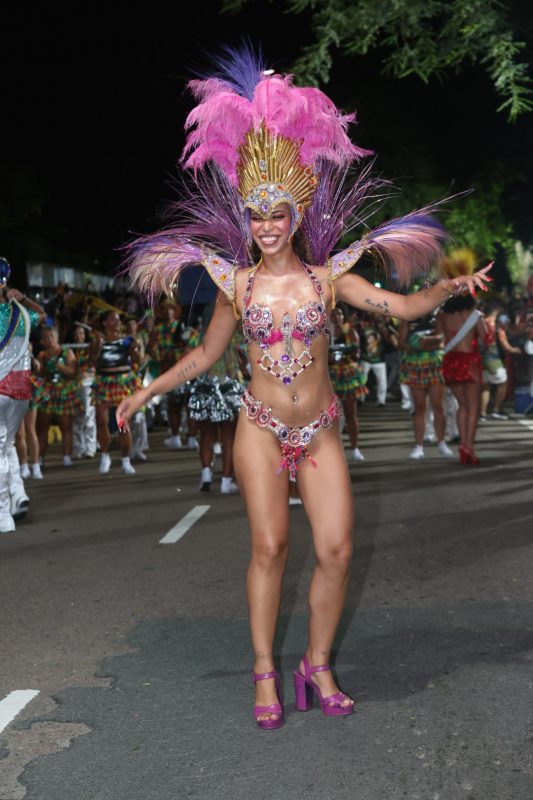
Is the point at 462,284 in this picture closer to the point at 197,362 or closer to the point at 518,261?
the point at 197,362

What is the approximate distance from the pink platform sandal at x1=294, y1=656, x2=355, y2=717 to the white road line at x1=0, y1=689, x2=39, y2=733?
116 cm

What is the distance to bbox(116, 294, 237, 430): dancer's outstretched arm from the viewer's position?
4988 mm

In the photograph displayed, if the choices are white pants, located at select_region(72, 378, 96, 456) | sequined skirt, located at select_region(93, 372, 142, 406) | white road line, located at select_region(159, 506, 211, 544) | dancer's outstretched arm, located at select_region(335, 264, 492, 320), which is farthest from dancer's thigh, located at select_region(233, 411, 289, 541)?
white pants, located at select_region(72, 378, 96, 456)

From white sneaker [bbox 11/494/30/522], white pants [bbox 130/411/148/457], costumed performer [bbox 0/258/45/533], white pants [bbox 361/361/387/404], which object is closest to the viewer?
costumed performer [bbox 0/258/45/533]

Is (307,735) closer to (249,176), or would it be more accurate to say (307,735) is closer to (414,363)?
(249,176)

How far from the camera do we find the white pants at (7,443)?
31.7ft

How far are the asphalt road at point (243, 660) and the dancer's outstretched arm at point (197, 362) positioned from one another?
1229 mm

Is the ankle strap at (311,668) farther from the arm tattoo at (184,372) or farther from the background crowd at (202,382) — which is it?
the background crowd at (202,382)

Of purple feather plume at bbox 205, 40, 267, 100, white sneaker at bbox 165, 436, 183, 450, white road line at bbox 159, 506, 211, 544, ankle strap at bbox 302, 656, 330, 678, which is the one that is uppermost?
purple feather plume at bbox 205, 40, 267, 100

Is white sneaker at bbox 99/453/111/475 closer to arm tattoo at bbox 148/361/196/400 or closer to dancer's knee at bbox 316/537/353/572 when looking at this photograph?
arm tattoo at bbox 148/361/196/400

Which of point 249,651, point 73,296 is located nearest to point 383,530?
point 249,651

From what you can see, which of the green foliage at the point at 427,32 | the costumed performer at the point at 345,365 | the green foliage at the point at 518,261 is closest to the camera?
the green foliage at the point at 427,32

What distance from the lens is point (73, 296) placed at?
24.6 meters

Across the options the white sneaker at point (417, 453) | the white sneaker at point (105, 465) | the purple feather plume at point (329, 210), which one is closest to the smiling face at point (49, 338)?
the white sneaker at point (105, 465)
